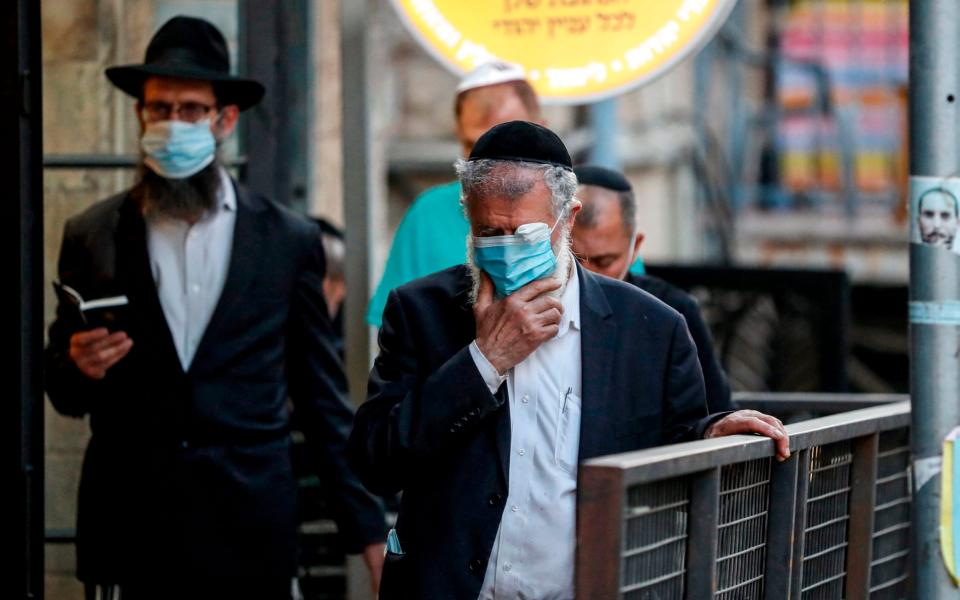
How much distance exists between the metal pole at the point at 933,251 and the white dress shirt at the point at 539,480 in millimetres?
718

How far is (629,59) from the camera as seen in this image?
486 centimetres

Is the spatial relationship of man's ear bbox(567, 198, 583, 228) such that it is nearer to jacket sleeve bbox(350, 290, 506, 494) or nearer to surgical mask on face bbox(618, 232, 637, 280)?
Answer: jacket sleeve bbox(350, 290, 506, 494)

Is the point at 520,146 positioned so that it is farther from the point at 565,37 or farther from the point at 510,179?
the point at 565,37

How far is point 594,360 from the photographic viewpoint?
11.2ft

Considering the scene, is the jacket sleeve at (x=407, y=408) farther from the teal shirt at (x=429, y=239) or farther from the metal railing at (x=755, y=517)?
the teal shirt at (x=429, y=239)

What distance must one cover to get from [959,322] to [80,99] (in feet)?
10.4

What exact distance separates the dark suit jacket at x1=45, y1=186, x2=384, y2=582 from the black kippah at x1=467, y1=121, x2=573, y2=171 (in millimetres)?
1313

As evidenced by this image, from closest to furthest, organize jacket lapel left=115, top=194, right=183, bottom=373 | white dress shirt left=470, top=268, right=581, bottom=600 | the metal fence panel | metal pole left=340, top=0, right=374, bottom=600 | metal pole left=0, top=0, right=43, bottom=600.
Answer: the metal fence panel < white dress shirt left=470, top=268, right=581, bottom=600 < metal pole left=0, top=0, right=43, bottom=600 < jacket lapel left=115, top=194, right=183, bottom=373 < metal pole left=340, top=0, right=374, bottom=600

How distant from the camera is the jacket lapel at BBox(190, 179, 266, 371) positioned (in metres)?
4.47

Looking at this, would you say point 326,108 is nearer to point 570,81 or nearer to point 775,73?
point 570,81

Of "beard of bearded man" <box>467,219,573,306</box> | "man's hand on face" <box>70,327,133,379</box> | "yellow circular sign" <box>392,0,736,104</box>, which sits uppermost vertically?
"yellow circular sign" <box>392,0,736,104</box>

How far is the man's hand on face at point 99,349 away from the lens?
14.2ft

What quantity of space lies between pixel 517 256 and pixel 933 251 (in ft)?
2.85

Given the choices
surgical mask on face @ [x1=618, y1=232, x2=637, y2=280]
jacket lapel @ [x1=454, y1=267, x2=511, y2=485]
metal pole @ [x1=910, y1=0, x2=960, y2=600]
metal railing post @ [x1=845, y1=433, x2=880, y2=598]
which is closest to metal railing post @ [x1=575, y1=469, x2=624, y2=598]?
jacket lapel @ [x1=454, y1=267, x2=511, y2=485]
